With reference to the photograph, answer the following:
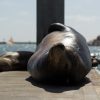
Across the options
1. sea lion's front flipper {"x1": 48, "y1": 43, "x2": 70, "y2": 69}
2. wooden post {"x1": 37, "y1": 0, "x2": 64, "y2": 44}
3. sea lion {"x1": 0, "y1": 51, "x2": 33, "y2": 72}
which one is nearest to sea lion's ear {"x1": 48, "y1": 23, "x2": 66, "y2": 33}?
sea lion {"x1": 0, "y1": 51, "x2": 33, "y2": 72}

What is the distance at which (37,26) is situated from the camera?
23.5 meters

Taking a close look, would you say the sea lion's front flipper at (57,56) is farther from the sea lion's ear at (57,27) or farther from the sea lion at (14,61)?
the sea lion at (14,61)

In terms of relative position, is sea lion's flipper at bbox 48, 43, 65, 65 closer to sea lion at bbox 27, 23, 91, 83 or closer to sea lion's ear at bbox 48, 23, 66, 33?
sea lion at bbox 27, 23, 91, 83

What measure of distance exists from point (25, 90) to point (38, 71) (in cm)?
141

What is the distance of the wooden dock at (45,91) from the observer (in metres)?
9.62

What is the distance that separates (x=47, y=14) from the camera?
2327 cm

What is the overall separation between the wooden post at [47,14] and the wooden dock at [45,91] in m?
10.6

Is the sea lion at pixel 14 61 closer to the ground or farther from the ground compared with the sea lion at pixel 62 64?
closer to the ground

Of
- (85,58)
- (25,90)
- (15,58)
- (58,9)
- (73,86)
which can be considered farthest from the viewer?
(58,9)

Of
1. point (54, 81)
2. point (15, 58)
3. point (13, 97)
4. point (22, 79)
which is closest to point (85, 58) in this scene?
point (54, 81)

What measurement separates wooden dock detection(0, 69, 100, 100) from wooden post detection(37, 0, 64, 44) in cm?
1058

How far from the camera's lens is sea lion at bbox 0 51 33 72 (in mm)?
17409

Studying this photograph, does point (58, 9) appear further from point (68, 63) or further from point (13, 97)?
point (13, 97)

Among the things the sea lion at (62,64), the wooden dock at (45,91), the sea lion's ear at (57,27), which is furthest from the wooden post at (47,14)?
the wooden dock at (45,91)
